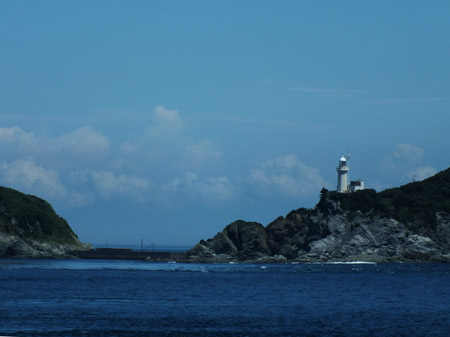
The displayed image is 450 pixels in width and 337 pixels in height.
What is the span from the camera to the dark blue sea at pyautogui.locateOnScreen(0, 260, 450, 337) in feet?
198

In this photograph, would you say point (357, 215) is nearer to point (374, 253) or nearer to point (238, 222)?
point (374, 253)

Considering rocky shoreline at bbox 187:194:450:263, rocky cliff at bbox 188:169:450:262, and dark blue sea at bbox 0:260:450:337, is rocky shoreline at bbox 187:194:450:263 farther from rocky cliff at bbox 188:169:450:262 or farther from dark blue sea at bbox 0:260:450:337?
dark blue sea at bbox 0:260:450:337

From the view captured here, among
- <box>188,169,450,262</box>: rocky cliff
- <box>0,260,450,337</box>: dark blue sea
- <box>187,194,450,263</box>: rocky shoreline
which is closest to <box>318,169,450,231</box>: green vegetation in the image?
<box>188,169,450,262</box>: rocky cliff

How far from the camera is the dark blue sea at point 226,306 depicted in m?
60.3

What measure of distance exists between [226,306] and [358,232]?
4317 inches

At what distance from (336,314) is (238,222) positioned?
12713 cm

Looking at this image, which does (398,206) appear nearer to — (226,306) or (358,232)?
(358,232)

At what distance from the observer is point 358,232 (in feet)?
605

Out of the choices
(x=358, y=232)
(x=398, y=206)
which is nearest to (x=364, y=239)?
(x=358, y=232)

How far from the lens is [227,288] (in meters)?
104

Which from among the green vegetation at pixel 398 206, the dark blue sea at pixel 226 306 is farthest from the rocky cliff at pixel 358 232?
the dark blue sea at pixel 226 306

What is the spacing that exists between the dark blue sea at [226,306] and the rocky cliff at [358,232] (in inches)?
2119

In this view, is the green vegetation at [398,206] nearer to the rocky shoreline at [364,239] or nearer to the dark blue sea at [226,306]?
the rocky shoreline at [364,239]

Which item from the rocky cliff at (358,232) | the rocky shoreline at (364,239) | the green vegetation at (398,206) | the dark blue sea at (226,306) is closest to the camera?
the dark blue sea at (226,306)
